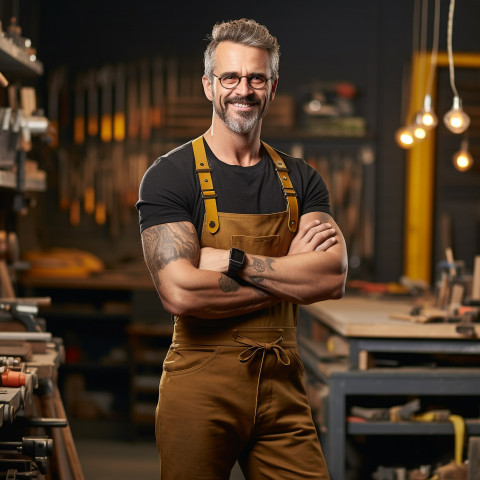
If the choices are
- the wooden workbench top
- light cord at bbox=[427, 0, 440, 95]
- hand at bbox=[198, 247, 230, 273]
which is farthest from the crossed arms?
light cord at bbox=[427, 0, 440, 95]

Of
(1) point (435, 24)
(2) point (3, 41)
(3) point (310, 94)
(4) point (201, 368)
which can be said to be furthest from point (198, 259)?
(1) point (435, 24)

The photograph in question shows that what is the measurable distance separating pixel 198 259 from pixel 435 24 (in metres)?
5.52

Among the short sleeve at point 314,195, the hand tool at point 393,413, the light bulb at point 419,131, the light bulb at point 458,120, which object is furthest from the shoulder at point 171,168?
the light bulb at point 419,131

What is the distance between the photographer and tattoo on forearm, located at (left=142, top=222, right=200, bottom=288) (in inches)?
100

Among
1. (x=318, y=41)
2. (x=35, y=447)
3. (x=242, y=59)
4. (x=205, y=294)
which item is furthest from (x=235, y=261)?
(x=318, y=41)

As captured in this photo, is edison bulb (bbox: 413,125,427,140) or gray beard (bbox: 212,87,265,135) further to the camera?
edison bulb (bbox: 413,125,427,140)

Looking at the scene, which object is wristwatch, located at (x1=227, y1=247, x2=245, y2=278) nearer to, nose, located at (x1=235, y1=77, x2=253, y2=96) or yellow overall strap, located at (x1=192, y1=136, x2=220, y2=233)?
yellow overall strap, located at (x1=192, y1=136, x2=220, y2=233)

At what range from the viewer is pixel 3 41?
11.0 feet

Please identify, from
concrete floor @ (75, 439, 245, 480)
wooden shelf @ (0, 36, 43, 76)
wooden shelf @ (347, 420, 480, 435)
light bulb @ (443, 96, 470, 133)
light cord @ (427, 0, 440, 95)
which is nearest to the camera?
wooden shelf @ (0, 36, 43, 76)

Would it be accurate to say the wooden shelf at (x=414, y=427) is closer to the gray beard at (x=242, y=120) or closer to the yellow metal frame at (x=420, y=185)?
the gray beard at (x=242, y=120)

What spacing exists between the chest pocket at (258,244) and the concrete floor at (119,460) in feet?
9.77

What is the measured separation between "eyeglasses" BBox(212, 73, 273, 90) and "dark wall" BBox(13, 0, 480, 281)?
5.00 m

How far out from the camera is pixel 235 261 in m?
2.54

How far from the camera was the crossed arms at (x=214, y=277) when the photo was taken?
2.52m
